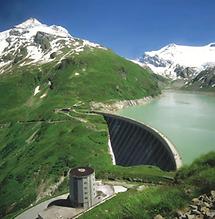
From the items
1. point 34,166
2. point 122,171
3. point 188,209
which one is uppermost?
point 188,209

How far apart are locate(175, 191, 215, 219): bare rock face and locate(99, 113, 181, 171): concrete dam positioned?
2289 inches

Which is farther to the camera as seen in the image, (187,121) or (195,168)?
(187,121)

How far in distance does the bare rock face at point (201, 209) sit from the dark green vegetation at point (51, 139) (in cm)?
4472

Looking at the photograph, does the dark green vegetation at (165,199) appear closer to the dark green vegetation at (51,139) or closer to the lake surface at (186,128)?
the dark green vegetation at (51,139)

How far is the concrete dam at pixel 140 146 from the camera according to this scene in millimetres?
78062

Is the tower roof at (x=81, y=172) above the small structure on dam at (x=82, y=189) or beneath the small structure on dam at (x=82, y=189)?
above

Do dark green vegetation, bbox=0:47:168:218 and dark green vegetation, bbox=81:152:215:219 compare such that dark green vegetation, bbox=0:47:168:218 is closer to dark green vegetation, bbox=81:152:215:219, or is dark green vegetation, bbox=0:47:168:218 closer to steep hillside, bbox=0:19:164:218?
steep hillside, bbox=0:19:164:218

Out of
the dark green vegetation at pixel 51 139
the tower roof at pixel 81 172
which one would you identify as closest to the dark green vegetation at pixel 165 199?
the tower roof at pixel 81 172

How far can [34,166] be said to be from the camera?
10225cm

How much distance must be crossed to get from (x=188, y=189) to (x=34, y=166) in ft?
312

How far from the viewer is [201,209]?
8.80 m

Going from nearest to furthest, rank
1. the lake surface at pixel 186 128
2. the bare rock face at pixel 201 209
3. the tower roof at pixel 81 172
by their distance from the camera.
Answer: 1. the bare rock face at pixel 201 209
2. the tower roof at pixel 81 172
3. the lake surface at pixel 186 128

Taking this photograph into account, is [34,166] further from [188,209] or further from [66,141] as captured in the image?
[188,209]

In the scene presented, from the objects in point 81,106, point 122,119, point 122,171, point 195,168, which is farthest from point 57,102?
point 195,168
